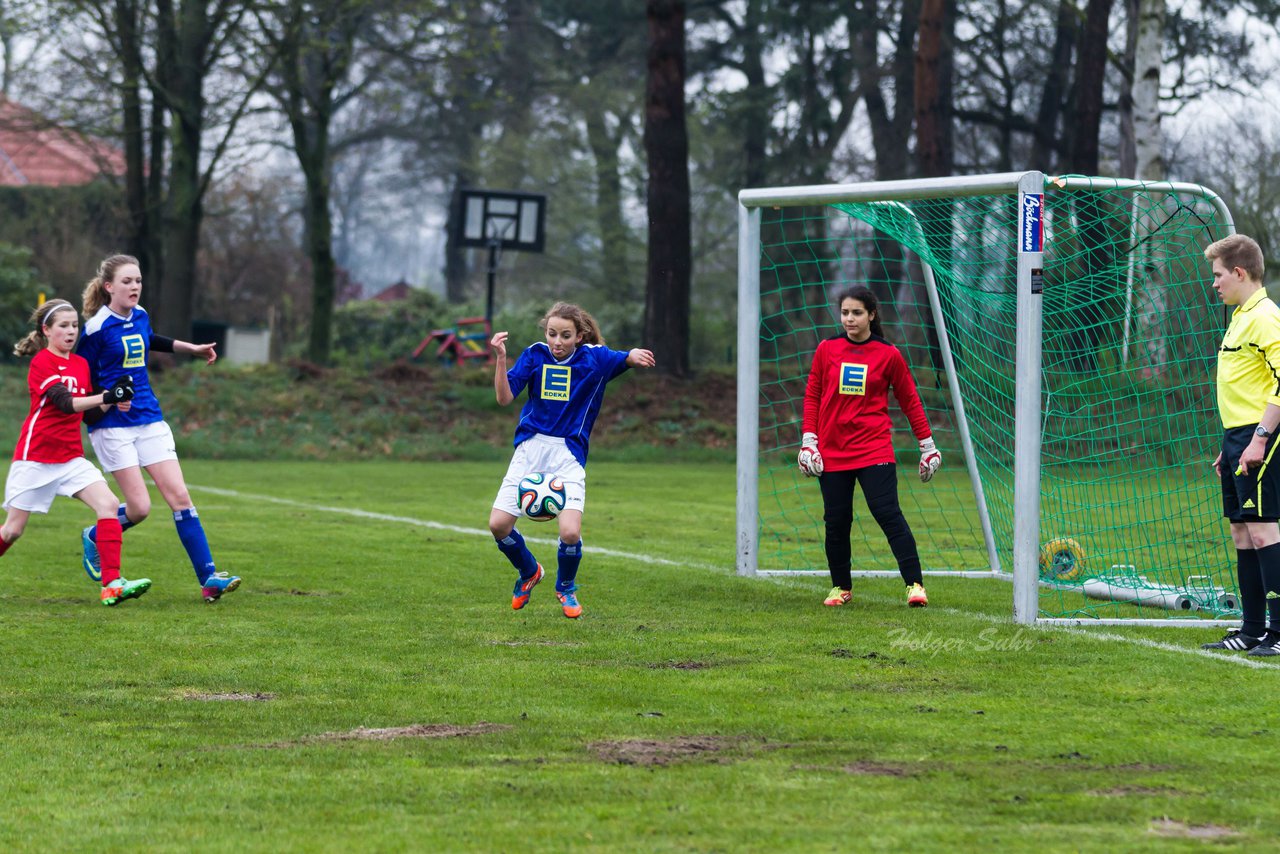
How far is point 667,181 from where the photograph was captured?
23.4 meters

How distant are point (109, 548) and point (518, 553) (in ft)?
7.34

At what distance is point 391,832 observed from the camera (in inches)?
156

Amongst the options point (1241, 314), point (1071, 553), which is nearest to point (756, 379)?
point (1071, 553)

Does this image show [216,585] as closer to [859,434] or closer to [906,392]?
[859,434]

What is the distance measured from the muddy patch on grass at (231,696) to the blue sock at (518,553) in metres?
2.32

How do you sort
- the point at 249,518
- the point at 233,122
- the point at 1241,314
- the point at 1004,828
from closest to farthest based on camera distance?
the point at 1004,828, the point at 1241,314, the point at 249,518, the point at 233,122

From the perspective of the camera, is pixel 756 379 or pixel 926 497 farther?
pixel 926 497

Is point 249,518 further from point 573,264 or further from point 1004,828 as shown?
point 573,264

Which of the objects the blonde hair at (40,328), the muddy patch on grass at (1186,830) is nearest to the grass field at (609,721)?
the muddy patch on grass at (1186,830)

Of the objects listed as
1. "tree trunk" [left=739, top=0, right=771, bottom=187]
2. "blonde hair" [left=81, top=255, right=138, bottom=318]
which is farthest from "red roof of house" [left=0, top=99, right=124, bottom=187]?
"blonde hair" [left=81, top=255, right=138, bottom=318]

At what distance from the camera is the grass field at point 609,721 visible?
4035 mm

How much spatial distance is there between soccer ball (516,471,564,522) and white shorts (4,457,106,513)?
2360 mm

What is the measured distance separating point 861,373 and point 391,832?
4.69 meters

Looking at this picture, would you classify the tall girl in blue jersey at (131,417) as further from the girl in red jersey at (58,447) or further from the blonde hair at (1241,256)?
the blonde hair at (1241,256)
